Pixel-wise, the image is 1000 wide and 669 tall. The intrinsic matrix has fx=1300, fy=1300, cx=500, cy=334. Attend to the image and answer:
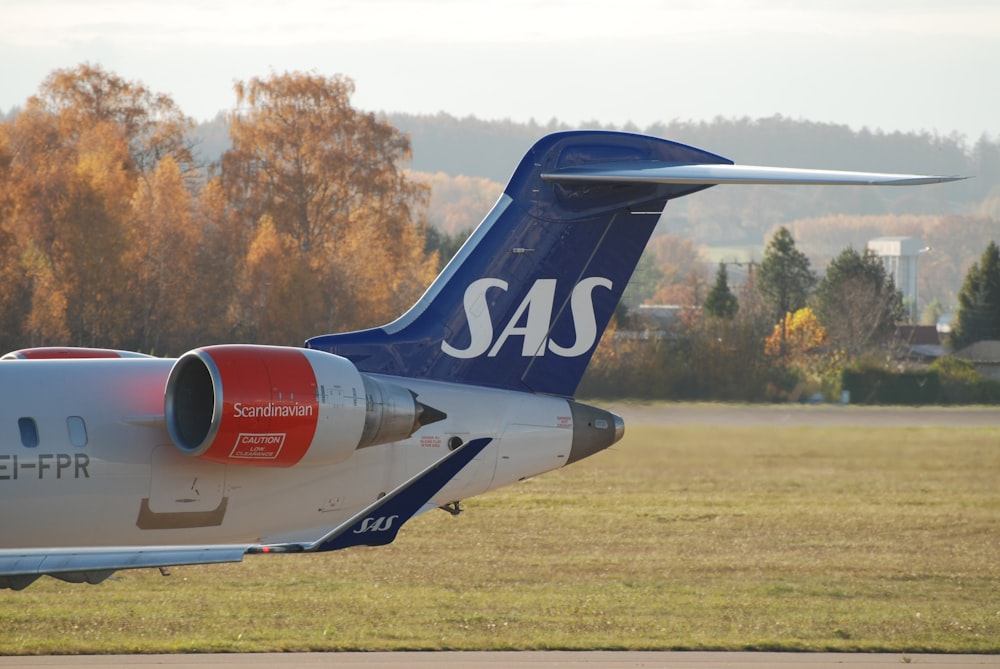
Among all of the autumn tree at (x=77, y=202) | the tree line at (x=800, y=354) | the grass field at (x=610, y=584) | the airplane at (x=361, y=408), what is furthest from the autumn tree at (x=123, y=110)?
the airplane at (x=361, y=408)

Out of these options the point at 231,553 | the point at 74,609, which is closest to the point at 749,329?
the point at 74,609

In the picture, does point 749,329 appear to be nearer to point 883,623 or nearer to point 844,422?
A: point 844,422

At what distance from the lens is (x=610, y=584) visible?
17.6 metres

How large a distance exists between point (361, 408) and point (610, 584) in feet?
23.5

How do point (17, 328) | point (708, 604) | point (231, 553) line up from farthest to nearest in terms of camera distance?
point (17, 328) < point (708, 604) < point (231, 553)

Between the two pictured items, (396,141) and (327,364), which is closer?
(327,364)

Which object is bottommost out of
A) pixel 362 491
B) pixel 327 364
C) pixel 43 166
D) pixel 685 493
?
pixel 685 493

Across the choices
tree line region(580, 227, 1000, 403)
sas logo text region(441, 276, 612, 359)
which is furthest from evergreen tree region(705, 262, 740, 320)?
sas logo text region(441, 276, 612, 359)

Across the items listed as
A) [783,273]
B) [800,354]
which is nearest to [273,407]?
[800,354]

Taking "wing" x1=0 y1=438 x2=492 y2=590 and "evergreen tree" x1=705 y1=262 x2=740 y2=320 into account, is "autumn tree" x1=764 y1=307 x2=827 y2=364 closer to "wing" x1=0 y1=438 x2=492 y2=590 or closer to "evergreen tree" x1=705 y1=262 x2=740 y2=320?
"evergreen tree" x1=705 y1=262 x2=740 y2=320

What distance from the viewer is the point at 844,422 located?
123 ft

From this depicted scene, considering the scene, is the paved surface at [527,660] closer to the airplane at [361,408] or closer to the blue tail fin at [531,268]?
the airplane at [361,408]

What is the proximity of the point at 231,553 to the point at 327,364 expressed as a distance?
9.47ft

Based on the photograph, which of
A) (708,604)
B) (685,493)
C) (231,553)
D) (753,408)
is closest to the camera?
(231,553)
